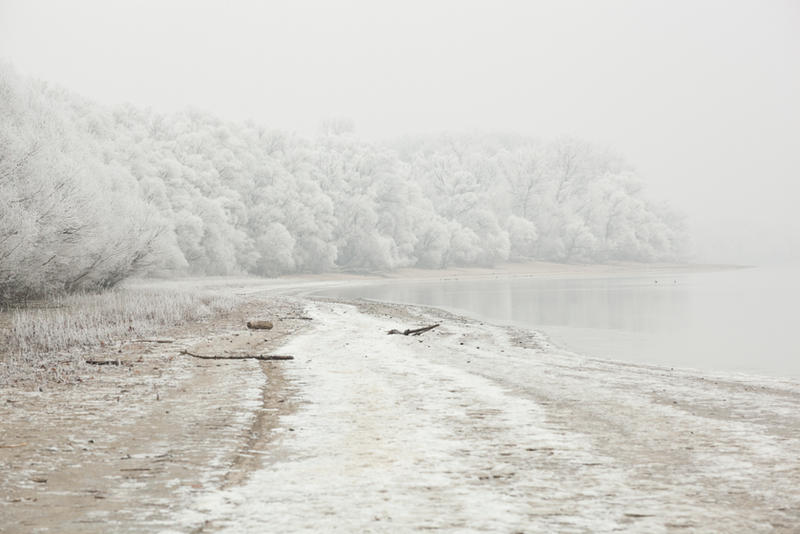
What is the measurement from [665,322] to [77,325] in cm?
2104

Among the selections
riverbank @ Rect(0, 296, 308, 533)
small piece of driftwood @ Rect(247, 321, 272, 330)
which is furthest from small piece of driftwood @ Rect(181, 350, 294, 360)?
small piece of driftwood @ Rect(247, 321, 272, 330)

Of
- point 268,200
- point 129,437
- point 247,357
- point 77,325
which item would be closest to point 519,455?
point 129,437

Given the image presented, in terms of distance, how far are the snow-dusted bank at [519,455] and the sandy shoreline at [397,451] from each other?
1.0 inches

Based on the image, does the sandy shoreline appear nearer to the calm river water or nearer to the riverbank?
the riverbank

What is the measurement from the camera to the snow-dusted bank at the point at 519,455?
17.0 feet

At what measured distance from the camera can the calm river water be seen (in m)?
18.7

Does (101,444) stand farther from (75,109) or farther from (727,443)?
(75,109)

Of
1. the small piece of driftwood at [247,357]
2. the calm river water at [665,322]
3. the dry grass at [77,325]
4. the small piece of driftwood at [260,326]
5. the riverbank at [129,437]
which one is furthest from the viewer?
the small piece of driftwood at [260,326]

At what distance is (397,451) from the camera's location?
23.5ft

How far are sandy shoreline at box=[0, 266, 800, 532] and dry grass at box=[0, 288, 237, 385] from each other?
160 centimetres

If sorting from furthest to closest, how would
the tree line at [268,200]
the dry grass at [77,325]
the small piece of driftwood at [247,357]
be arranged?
the tree line at [268,200] < the small piece of driftwood at [247,357] < the dry grass at [77,325]

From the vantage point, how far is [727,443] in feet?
24.6

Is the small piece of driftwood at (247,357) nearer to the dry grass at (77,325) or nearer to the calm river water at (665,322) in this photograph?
the dry grass at (77,325)

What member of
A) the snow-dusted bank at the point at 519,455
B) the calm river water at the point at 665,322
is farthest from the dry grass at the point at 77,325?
the calm river water at the point at 665,322
